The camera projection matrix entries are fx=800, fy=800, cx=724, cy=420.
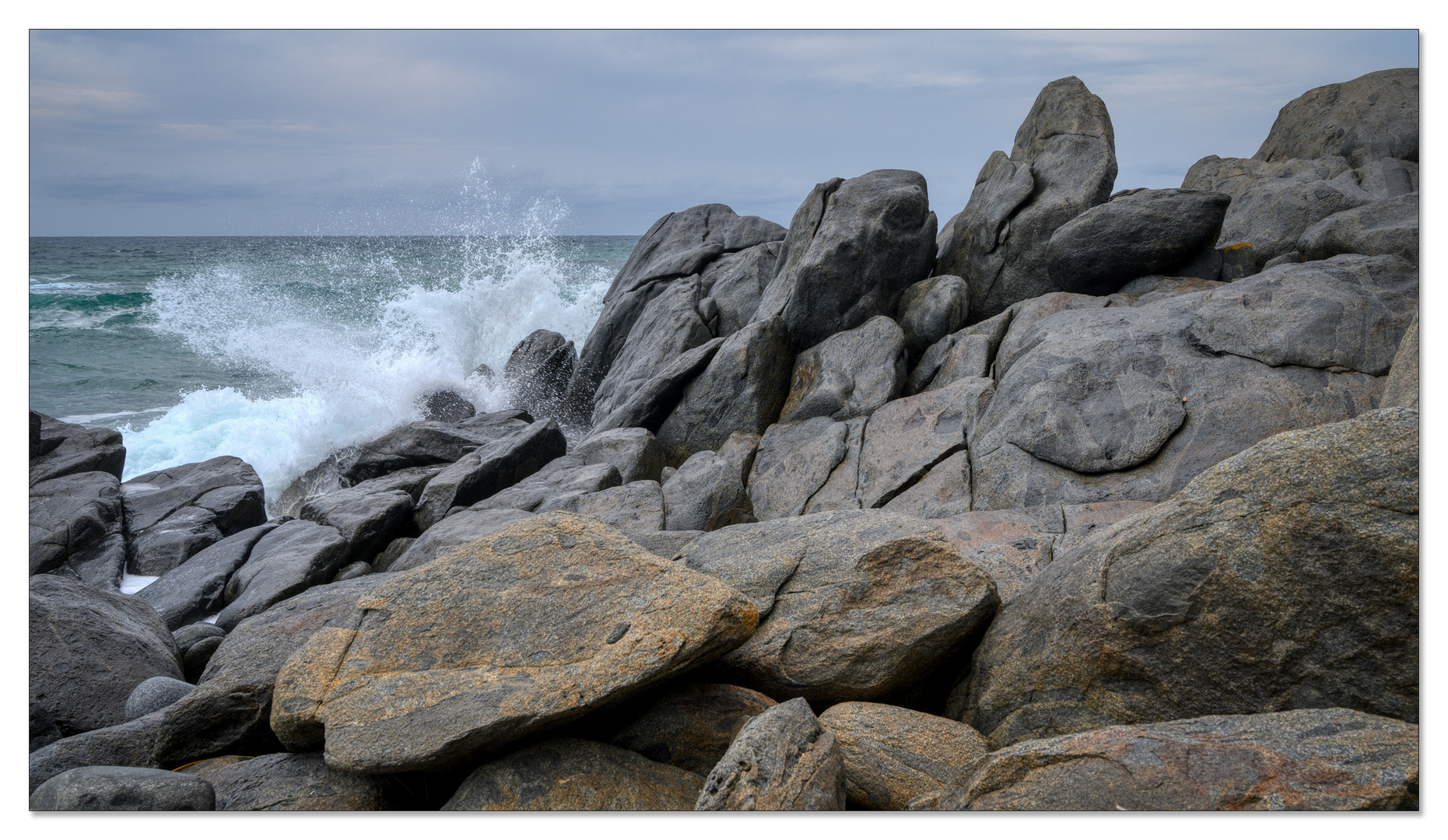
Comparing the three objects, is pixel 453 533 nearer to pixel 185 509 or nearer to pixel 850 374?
pixel 850 374

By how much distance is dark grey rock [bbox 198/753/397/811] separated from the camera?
382 centimetres

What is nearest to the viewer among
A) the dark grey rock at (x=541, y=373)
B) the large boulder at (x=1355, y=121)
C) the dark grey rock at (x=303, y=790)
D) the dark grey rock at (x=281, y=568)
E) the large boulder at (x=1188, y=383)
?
the dark grey rock at (x=303, y=790)

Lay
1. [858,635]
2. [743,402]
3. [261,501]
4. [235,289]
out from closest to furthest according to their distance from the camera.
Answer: [858,635], [743,402], [261,501], [235,289]

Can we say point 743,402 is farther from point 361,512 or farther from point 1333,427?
point 1333,427

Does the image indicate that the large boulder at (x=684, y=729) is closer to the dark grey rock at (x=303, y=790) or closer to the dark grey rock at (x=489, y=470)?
the dark grey rock at (x=303, y=790)

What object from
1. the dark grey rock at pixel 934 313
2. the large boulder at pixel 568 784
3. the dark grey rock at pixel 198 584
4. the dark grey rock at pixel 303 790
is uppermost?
the dark grey rock at pixel 934 313

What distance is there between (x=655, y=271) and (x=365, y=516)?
9.28 m

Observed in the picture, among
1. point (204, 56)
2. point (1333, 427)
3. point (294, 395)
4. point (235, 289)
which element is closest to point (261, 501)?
point (294, 395)

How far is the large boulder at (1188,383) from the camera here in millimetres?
6570

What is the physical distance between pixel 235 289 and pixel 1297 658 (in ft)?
70.6

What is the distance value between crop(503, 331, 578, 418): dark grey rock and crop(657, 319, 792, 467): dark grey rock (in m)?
6.49

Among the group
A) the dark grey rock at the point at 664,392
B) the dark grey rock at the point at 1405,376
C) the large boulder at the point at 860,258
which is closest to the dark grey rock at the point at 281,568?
the dark grey rock at the point at 664,392

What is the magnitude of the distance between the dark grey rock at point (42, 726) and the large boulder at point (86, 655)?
0.08ft
